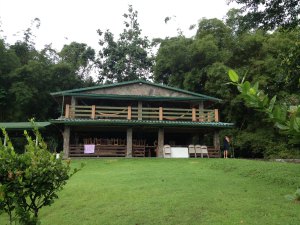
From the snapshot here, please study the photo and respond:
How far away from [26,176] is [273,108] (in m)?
3.86

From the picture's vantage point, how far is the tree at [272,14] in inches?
400

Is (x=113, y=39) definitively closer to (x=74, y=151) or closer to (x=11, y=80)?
(x=11, y=80)

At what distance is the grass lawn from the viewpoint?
651 centimetres

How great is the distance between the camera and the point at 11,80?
33188 millimetres

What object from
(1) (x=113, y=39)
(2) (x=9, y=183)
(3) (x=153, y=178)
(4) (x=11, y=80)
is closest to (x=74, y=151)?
(3) (x=153, y=178)

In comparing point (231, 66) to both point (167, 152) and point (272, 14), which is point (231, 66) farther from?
point (272, 14)

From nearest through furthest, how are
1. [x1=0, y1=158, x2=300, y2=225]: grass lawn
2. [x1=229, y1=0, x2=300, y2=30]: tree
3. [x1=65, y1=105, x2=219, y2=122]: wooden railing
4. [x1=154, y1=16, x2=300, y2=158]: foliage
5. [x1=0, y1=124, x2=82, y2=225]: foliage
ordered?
[x1=0, y1=124, x2=82, y2=225]: foliage < [x1=0, y1=158, x2=300, y2=225]: grass lawn < [x1=229, y1=0, x2=300, y2=30]: tree < [x1=65, y1=105, x2=219, y2=122]: wooden railing < [x1=154, y1=16, x2=300, y2=158]: foliage

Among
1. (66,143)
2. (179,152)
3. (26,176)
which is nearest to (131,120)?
(179,152)

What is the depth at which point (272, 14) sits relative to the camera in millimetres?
10344

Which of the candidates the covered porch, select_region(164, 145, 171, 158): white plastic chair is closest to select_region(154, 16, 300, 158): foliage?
the covered porch

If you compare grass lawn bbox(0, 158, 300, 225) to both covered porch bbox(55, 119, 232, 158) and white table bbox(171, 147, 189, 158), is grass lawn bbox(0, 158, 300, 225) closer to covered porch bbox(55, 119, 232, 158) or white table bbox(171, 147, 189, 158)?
white table bbox(171, 147, 189, 158)

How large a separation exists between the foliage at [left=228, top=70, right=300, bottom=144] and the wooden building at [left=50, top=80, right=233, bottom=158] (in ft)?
58.5

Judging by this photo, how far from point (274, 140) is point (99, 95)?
13238mm

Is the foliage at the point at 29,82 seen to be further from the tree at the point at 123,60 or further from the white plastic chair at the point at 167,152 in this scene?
the white plastic chair at the point at 167,152
